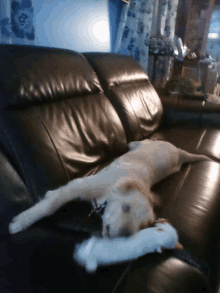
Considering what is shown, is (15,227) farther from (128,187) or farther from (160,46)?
(160,46)

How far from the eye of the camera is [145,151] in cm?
130

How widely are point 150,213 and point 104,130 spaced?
26.3 inches

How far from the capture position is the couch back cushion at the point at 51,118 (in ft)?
2.88

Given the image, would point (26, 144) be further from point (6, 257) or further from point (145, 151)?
point (145, 151)

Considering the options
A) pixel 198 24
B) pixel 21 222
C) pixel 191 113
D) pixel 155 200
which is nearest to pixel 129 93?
pixel 191 113

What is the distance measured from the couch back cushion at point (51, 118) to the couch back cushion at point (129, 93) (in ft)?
0.61

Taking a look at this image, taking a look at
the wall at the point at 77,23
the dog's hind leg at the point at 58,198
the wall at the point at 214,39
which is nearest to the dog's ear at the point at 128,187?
the dog's hind leg at the point at 58,198

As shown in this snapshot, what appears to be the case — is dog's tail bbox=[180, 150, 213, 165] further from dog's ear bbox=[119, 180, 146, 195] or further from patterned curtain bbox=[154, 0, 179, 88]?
patterned curtain bbox=[154, 0, 179, 88]

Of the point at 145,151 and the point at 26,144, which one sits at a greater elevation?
the point at 26,144

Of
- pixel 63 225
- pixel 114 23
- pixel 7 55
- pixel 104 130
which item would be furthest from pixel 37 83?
pixel 114 23

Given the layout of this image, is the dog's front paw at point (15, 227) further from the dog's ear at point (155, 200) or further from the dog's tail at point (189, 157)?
the dog's tail at point (189, 157)

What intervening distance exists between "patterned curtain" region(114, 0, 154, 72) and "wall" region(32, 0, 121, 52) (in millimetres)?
99

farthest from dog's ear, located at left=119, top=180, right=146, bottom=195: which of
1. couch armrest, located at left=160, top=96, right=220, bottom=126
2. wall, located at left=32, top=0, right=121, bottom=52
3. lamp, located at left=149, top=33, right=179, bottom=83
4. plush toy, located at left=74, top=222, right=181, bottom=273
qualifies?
lamp, located at left=149, top=33, right=179, bottom=83

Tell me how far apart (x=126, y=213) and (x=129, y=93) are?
117 centimetres
